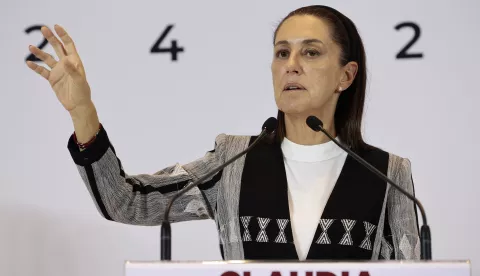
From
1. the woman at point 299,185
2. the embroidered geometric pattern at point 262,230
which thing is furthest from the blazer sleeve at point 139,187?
the embroidered geometric pattern at point 262,230

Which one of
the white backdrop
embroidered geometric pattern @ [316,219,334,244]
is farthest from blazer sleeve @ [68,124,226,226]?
Answer: the white backdrop

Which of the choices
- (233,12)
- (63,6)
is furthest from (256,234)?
(63,6)

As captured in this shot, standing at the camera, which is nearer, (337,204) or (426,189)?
(337,204)

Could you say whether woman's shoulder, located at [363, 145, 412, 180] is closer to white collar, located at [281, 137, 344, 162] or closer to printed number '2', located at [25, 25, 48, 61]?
white collar, located at [281, 137, 344, 162]

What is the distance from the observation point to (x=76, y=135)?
1588 millimetres

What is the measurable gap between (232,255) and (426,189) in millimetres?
884

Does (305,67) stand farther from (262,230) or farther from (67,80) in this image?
(67,80)

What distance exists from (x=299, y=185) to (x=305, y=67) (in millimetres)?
251

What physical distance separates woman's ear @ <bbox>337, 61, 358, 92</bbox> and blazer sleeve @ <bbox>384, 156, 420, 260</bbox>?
0.68 feet

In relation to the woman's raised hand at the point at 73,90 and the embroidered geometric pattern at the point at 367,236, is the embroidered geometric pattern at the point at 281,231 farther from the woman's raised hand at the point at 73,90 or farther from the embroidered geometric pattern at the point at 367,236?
the woman's raised hand at the point at 73,90

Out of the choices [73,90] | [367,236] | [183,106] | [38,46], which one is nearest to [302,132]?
[367,236]

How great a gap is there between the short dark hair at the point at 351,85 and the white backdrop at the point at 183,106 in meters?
0.53

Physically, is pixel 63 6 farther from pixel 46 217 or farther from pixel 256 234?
pixel 256 234

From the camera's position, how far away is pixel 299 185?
1810 millimetres
